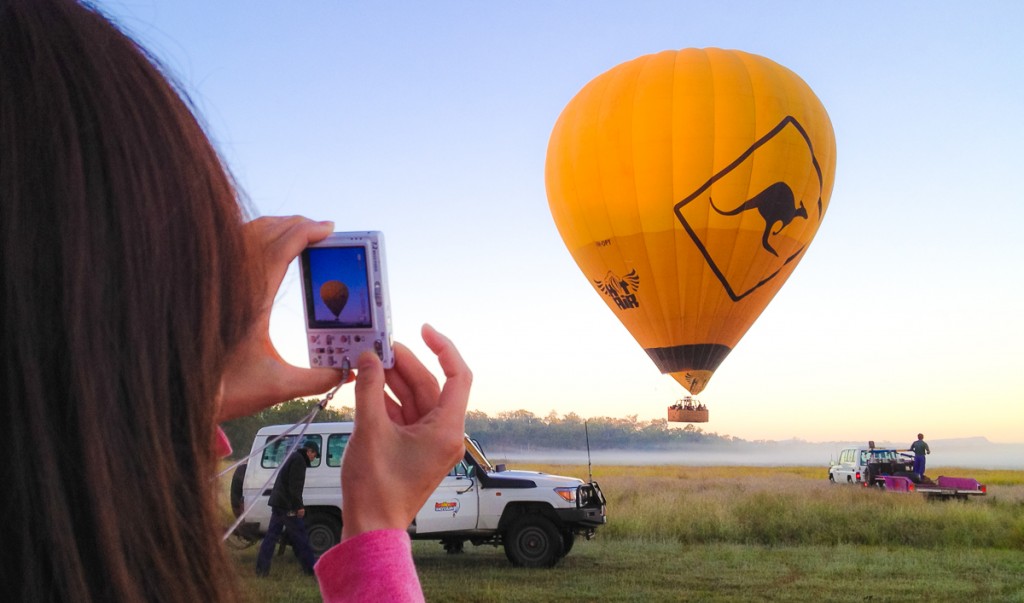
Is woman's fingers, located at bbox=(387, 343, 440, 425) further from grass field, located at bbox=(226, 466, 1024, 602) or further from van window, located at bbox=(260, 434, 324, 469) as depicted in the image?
van window, located at bbox=(260, 434, 324, 469)

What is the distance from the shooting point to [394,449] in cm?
104

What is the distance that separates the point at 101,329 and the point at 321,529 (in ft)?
39.2

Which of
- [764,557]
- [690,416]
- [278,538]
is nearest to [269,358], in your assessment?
[278,538]

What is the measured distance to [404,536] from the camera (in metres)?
0.95

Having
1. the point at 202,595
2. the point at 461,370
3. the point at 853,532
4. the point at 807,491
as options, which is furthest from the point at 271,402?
the point at 807,491

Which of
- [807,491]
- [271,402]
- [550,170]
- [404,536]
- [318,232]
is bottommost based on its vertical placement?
[807,491]

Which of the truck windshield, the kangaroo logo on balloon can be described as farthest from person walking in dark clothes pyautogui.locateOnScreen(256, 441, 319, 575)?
the kangaroo logo on balloon

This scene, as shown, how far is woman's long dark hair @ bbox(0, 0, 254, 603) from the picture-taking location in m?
0.60

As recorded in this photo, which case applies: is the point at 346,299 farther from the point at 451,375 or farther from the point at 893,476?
the point at 893,476

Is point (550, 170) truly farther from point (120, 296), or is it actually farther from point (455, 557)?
point (120, 296)

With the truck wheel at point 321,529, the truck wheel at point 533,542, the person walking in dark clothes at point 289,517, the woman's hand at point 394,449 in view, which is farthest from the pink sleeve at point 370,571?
the truck wheel at point 321,529

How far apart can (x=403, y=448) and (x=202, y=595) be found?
16.1 inches

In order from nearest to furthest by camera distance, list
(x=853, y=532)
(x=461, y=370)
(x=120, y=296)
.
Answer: (x=120, y=296)
(x=461, y=370)
(x=853, y=532)

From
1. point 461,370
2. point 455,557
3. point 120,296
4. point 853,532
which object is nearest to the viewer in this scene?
point 120,296
